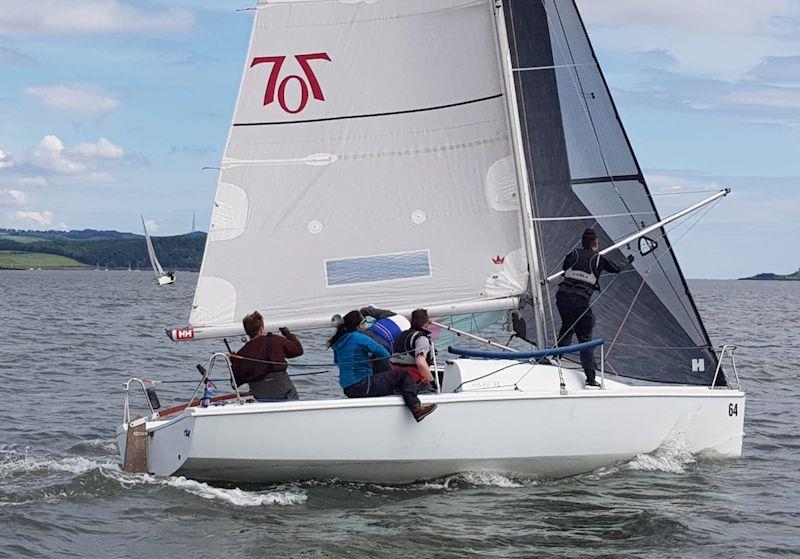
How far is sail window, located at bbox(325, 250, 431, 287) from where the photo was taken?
12.0 meters

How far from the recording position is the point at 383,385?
10.4 metres

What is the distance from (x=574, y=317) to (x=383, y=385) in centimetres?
237

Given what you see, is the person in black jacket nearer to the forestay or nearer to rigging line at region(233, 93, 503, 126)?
the forestay

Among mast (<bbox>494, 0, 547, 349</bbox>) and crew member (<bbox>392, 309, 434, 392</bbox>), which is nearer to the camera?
crew member (<bbox>392, 309, 434, 392</bbox>)

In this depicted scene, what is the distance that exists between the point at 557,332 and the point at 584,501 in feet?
9.54

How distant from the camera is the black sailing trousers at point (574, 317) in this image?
11.7 meters

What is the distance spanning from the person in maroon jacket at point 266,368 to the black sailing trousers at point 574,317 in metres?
2.77

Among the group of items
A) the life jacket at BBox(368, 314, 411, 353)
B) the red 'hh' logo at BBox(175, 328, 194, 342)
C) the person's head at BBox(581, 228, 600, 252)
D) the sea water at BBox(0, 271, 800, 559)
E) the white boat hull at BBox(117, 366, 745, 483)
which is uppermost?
the person's head at BBox(581, 228, 600, 252)

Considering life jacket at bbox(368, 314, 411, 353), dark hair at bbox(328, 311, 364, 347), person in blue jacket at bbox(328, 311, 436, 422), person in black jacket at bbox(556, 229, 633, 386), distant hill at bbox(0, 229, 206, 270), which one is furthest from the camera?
distant hill at bbox(0, 229, 206, 270)

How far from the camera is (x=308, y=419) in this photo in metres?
9.94

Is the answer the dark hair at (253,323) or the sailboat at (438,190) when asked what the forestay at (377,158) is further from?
the dark hair at (253,323)

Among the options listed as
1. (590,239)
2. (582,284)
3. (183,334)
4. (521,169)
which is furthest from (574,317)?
(183,334)

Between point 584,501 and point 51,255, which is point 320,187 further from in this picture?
point 51,255

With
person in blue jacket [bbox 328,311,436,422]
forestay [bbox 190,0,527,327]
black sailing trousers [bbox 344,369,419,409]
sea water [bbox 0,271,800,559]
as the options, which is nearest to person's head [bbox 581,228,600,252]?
forestay [bbox 190,0,527,327]
